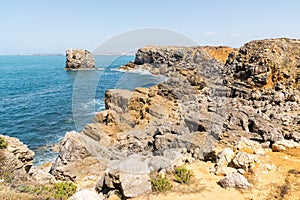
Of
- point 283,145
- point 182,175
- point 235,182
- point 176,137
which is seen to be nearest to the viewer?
point 235,182

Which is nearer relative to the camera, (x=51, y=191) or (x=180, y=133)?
(x=51, y=191)

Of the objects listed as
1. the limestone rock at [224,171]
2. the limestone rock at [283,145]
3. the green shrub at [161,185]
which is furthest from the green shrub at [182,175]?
the limestone rock at [283,145]

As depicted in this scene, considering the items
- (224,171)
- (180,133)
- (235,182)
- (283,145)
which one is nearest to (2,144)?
(180,133)

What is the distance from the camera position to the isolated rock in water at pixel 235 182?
9641 mm

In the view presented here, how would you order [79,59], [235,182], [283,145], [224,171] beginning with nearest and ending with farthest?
[235,182]
[224,171]
[283,145]
[79,59]

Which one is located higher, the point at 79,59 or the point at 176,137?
the point at 79,59

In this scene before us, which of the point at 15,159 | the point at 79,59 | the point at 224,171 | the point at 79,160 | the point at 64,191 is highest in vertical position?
the point at 79,59

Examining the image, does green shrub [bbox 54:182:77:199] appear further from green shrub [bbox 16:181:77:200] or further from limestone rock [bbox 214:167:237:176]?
limestone rock [bbox 214:167:237:176]

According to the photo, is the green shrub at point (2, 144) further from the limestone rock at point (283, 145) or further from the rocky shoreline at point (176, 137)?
the limestone rock at point (283, 145)

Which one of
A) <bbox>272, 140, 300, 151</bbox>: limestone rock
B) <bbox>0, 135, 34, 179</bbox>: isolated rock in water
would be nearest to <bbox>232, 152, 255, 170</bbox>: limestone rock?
<bbox>272, 140, 300, 151</bbox>: limestone rock

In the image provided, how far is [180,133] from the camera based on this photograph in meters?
15.8

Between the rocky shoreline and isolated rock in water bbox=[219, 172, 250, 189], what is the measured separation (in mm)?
40

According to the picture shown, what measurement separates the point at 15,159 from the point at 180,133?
974 centimetres

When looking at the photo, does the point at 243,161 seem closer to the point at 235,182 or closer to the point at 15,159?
the point at 235,182
